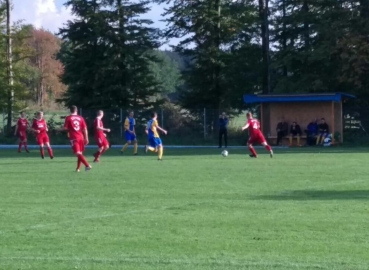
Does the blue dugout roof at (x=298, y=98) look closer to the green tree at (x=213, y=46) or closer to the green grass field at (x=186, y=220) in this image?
the green tree at (x=213, y=46)

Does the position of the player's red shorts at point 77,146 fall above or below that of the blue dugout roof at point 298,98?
below

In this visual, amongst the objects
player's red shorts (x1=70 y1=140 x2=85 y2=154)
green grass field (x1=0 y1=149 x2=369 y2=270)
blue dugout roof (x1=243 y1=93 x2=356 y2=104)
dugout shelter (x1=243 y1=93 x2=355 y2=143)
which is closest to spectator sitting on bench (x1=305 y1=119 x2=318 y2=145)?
dugout shelter (x1=243 y1=93 x2=355 y2=143)

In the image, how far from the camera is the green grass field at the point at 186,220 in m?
9.33

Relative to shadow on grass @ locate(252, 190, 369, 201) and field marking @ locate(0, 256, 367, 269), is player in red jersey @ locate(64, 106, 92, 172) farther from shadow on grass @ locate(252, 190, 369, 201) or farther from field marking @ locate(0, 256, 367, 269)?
field marking @ locate(0, 256, 367, 269)

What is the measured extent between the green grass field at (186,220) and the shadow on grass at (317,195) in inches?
0.8

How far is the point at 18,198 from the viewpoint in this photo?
15914mm

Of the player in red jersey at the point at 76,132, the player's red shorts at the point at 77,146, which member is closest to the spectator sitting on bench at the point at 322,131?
the player in red jersey at the point at 76,132

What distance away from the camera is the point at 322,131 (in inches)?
1590

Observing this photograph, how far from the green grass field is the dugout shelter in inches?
724

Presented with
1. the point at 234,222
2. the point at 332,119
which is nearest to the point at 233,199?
the point at 234,222

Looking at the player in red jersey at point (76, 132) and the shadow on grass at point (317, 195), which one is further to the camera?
the player in red jersey at point (76, 132)

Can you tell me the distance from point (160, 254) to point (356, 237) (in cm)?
274

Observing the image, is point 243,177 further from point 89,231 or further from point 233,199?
point 89,231

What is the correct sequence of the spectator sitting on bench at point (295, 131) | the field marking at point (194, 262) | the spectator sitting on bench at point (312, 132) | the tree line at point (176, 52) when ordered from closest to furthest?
1. the field marking at point (194, 262)
2. the spectator sitting on bench at point (312, 132)
3. the spectator sitting on bench at point (295, 131)
4. the tree line at point (176, 52)
